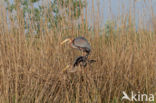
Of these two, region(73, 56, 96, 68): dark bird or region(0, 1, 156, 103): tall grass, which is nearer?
region(73, 56, 96, 68): dark bird

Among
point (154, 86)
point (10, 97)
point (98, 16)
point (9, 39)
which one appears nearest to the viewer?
point (10, 97)

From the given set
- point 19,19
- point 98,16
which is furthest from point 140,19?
point 19,19

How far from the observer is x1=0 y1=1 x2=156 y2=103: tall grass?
2.08 meters

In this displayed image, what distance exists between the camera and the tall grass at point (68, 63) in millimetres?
2076

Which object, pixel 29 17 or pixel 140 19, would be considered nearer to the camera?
pixel 29 17

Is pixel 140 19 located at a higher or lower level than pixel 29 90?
higher

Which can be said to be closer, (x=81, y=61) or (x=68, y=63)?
(x=81, y=61)

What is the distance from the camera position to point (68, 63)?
2.33m

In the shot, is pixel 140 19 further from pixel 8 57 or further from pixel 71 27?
pixel 8 57

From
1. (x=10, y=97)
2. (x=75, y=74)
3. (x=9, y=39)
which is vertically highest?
(x=9, y=39)

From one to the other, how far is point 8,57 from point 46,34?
47cm

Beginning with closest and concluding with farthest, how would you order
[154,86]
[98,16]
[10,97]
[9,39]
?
[10,97] < [154,86] < [9,39] < [98,16]

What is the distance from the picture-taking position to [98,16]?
8.60 feet

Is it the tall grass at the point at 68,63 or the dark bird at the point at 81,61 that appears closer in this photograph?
the dark bird at the point at 81,61
